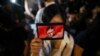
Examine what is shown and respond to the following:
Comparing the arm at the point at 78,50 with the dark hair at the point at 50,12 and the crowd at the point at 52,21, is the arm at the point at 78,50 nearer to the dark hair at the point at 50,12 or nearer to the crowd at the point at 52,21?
the crowd at the point at 52,21

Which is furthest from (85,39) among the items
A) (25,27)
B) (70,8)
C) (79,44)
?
(25,27)

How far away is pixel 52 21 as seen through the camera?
1833 millimetres

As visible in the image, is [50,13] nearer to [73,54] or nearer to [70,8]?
[70,8]

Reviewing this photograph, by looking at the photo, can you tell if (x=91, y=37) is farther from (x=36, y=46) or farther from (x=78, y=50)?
(x=36, y=46)

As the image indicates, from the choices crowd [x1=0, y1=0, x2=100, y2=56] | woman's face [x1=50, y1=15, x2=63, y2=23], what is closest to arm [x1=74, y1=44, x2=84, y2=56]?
crowd [x1=0, y1=0, x2=100, y2=56]

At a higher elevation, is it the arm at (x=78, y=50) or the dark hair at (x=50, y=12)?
the dark hair at (x=50, y=12)

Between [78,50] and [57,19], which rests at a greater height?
[57,19]

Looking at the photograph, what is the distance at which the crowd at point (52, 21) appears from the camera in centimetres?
183

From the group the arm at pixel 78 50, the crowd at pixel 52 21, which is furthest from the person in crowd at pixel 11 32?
the arm at pixel 78 50

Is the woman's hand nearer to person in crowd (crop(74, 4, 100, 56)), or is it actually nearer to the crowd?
the crowd

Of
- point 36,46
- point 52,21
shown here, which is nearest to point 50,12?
point 52,21

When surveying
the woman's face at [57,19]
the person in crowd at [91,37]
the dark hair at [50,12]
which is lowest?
the person in crowd at [91,37]

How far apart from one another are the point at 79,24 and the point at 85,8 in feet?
0.24

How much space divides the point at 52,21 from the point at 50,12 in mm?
39
